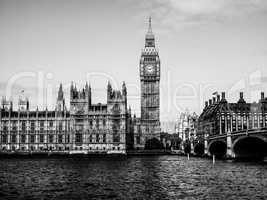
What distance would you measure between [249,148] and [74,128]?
3102 inches

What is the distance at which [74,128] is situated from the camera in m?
186

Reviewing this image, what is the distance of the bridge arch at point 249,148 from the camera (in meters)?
120

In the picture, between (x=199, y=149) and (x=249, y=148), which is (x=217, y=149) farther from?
(x=249, y=148)

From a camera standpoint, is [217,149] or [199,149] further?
[199,149]

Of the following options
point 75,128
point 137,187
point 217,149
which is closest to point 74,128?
point 75,128

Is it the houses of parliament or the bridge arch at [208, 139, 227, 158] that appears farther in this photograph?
the houses of parliament

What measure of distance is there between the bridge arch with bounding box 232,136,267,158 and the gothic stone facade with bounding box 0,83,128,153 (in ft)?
215

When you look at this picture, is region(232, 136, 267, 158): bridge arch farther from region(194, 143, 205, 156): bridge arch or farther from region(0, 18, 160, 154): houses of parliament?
region(0, 18, 160, 154): houses of parliament

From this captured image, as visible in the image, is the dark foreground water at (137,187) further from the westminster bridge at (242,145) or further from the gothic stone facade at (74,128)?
the gothic stone facade at (74,128)

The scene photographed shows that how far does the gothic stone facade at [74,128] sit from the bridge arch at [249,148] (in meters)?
65.5

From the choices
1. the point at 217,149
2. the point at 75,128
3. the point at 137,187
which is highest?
the point at 75,128

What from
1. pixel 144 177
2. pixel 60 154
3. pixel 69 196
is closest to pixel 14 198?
pixel 69 196

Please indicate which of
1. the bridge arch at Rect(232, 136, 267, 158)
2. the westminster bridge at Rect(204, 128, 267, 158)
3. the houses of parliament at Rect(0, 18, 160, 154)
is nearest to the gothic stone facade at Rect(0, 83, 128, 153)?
the houses of parliament at Rect(0, 18, 160, 154)

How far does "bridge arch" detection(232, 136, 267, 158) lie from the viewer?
120m
